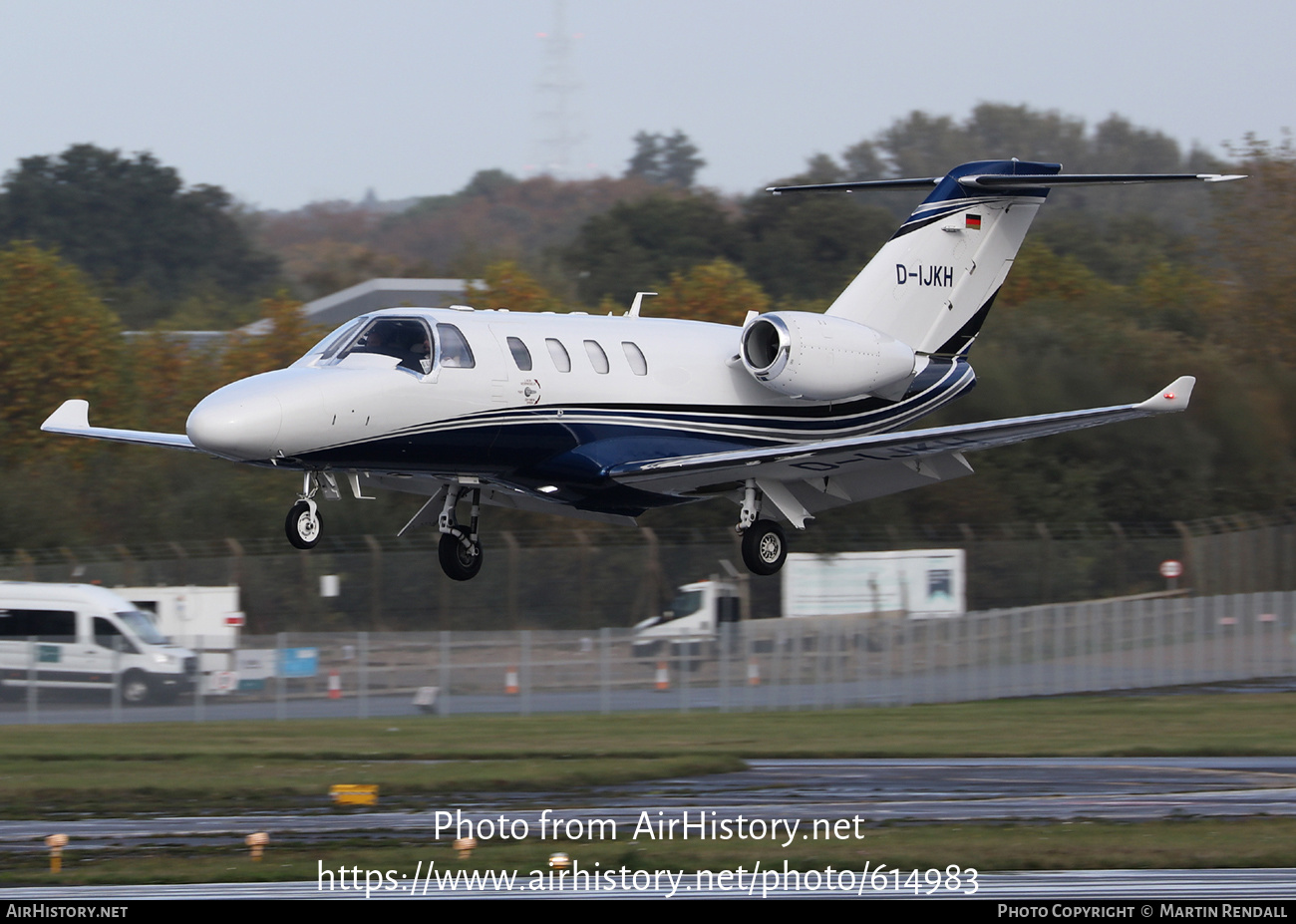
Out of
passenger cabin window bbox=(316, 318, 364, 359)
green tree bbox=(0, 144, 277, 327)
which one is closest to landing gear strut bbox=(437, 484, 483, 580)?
passenger cabin window bbox=(316, 318, 364, 359)

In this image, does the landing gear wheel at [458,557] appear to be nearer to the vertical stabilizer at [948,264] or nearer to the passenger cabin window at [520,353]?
the passenger cabin window at [520,353]

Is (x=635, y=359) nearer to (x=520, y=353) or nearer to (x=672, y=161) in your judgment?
(x=520, y=353)

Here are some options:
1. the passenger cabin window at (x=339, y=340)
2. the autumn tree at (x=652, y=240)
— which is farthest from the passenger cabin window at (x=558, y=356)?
the autumn tree at (x=652, y=240)

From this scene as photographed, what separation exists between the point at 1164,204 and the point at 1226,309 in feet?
356

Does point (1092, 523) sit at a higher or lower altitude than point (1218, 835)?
higher

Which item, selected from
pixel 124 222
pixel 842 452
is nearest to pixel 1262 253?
pixel 842 452

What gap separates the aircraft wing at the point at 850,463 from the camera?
1888 centimetres

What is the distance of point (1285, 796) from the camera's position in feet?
78.5

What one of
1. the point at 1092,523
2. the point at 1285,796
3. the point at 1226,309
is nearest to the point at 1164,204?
the point at 1226,309

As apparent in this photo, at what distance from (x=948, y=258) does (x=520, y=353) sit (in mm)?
7287

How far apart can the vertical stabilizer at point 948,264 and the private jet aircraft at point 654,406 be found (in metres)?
0.03

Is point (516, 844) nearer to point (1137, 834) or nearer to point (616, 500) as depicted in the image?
point (616, 500)

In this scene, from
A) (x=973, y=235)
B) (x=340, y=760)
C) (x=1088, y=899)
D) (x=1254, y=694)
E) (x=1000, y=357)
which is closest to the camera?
(x=1088, y=899)

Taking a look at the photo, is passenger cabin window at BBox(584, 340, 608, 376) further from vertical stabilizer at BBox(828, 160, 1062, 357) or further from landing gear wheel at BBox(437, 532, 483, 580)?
vertical stabilizer at BBox(828, 160, 1062, 357)
